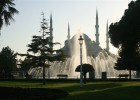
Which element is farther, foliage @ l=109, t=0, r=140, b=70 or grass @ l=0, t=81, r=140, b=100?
foliage @ l=109, t=0, r=140, b=70

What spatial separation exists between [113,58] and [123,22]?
3941 cm

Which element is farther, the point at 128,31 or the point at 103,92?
the point at 128,31

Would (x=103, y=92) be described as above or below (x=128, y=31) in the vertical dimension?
below

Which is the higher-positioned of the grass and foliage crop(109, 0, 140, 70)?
foliage crop(109, 0, 140, 70)

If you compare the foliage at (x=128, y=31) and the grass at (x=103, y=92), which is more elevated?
the foliage at (x=128, y=31)

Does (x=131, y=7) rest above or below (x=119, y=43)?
above

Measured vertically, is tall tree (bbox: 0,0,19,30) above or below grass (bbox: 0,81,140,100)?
above

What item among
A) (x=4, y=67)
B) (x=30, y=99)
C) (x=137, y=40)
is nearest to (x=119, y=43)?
(x=137, y=40)

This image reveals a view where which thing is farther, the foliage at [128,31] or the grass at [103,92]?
the foliage at [128,31]

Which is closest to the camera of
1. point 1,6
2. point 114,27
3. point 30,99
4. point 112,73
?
point 30,99

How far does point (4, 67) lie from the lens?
74.2 m

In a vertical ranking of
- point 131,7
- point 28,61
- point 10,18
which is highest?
point 131,7

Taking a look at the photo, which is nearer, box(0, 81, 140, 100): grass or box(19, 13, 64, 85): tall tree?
box(0, 81, 140, 100): grass

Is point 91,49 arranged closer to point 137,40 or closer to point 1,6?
point 137,40
